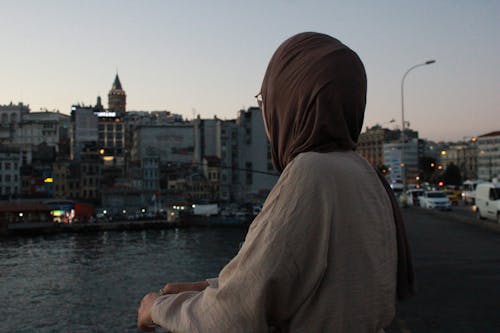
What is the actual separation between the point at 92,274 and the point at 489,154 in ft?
355

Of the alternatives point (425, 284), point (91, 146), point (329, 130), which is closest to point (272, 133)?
point (329, 130)

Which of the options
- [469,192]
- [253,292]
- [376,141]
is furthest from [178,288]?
[376,141]

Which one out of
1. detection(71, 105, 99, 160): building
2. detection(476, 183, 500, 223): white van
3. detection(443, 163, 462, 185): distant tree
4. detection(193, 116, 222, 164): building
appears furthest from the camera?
detection(71, 105, 99, 160): building

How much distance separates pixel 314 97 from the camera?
3.79 feet

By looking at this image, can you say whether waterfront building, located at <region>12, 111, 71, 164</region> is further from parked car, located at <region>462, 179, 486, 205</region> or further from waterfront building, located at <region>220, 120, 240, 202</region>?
parked car, located at <region>462, 179, 486, 205</region>

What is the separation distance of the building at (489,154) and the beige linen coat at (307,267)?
414 ft

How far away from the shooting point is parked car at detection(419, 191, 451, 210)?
103ft

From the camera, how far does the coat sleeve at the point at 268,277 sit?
1.02 m

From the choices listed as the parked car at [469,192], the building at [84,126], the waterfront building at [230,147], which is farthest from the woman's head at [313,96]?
the building at [84,126]

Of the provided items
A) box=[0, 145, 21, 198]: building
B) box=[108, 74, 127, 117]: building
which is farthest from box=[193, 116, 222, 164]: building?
box=[108, 74, 127, 117]: building

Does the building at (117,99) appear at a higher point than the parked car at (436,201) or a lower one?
higher

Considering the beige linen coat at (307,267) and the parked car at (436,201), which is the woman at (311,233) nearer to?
the beige linen coat at (307,267)

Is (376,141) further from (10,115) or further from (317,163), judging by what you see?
(317,163)

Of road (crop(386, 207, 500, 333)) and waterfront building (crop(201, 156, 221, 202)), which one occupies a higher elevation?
waterfront building (crop(201, 156, 221, 202))
